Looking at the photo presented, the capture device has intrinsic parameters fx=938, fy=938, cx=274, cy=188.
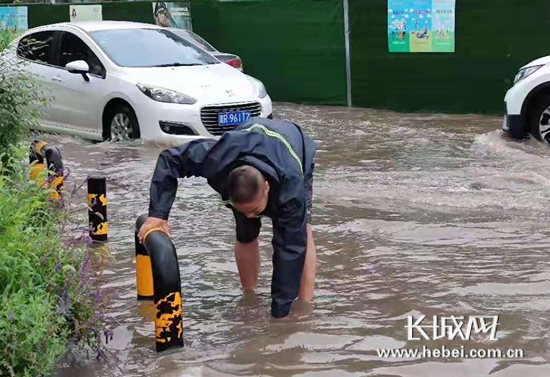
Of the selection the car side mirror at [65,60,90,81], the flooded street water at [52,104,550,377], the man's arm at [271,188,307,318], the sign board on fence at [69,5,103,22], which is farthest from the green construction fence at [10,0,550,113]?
the man's arm at [271,188,307,318]

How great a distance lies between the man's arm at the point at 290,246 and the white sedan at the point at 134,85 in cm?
600

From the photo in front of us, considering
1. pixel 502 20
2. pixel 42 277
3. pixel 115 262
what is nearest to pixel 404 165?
pixel 115 262

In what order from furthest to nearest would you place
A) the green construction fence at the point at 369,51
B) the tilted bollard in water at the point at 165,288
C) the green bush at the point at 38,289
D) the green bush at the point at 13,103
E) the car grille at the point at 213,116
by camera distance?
1. the green construction fence at the point at 369,51
2. the car grille at the point at 213,116
3. the green bush at the point at 13,103
4. the tilted bollard in water at the point at 165,288
5. the green bush at the point at 38,289

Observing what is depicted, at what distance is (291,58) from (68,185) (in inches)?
318

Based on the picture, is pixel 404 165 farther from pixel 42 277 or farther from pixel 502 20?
pixel 42 277

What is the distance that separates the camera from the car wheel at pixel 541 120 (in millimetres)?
10680

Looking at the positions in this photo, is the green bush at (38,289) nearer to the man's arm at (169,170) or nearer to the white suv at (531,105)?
the man's arm at (169,170)

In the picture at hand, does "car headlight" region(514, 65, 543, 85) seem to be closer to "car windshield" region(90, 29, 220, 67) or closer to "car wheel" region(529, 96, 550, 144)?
"car wheel" region(529, 96, 550, 144)

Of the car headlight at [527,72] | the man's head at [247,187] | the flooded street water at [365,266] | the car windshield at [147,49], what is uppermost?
the car windshield at [147,49]

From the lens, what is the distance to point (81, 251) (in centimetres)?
435

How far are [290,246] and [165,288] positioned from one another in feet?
2.33

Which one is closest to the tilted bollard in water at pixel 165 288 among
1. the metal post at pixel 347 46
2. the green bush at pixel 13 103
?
the green bush at pixel 13 103

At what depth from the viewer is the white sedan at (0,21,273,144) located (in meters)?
10.7

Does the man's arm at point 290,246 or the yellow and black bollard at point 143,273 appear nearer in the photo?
the man's arm at point 290,246
